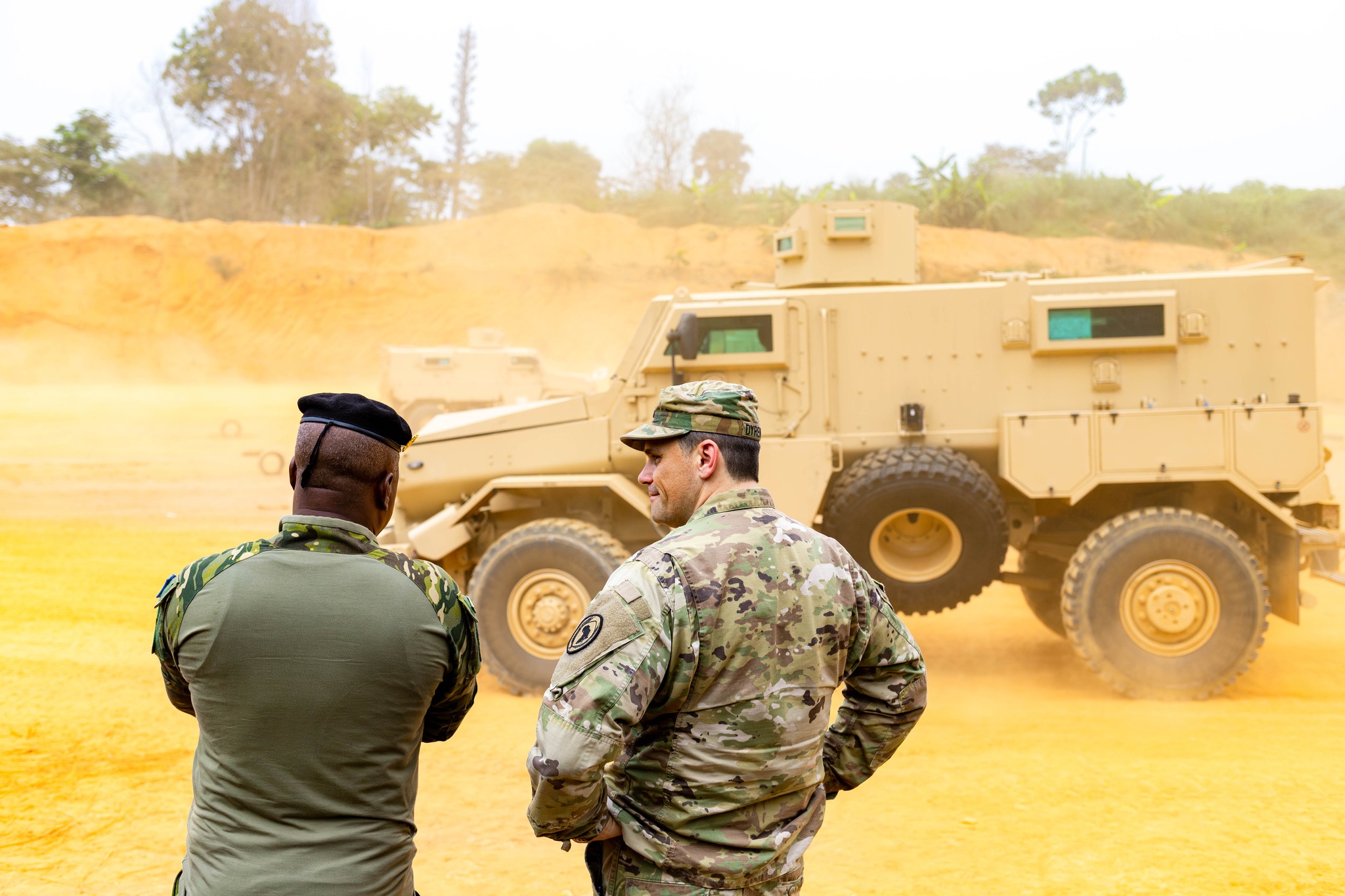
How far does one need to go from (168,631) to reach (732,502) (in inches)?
44.8

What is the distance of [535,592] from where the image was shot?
6812 millimetres

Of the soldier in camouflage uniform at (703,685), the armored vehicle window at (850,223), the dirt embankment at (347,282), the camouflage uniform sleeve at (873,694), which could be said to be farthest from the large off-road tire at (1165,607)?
the dirt embankment at (347,282)

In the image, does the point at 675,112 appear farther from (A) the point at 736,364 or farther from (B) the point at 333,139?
(A) the point at 736,364

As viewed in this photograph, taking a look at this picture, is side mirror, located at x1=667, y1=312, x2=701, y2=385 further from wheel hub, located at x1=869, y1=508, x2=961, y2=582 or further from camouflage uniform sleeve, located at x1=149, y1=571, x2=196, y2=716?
camouflage uniform sleeve, located at x1=149, y1=571, x2=196, y2=716

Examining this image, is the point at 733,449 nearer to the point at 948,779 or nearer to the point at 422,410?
the point at 948,779

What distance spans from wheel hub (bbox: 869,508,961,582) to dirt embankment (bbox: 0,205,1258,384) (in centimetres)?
2166

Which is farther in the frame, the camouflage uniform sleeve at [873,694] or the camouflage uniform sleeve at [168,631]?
the camouflage uniform sleeve at [873,694]

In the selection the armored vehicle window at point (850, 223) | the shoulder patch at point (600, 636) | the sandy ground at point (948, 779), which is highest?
the armored vehicle window at point (850, 223)

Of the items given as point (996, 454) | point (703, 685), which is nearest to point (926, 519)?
point (996, 454)

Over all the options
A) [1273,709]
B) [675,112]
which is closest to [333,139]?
[675,112]

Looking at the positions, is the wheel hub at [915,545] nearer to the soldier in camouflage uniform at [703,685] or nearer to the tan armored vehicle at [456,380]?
the soldier in camouflage uniform at [703,685]

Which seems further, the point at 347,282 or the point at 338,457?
the point at 347,282

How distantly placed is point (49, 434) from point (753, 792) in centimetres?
2249

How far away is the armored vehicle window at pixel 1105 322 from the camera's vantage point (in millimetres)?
6719
